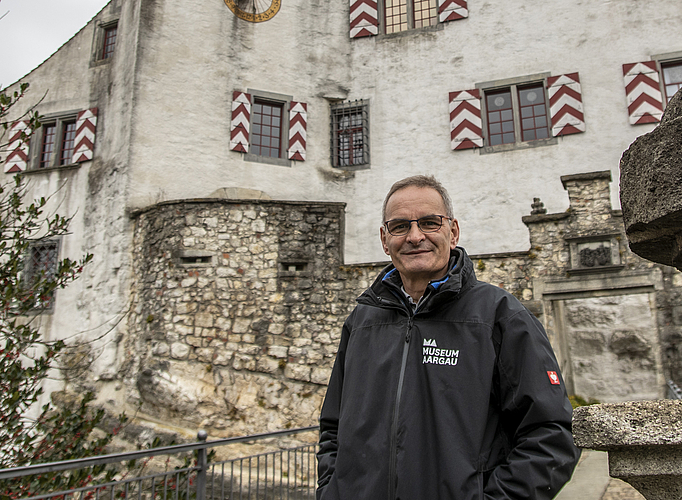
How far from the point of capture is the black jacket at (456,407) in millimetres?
1537

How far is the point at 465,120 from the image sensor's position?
A: 11.5 meters

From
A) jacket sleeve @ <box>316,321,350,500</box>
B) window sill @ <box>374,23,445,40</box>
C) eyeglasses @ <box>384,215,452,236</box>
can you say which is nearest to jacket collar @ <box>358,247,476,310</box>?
eyeglasses @ <box>384,215,452,236</box>

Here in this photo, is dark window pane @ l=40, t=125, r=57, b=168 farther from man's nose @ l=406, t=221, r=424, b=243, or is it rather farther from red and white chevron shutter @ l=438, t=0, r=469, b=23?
man's nose @ l=406, t=221, r=424, b=243

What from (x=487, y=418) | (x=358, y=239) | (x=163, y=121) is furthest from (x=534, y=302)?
(x=163, y=121)

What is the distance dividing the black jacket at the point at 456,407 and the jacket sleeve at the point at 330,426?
0.33ft

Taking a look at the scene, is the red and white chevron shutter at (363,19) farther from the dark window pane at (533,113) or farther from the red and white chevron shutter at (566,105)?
the red and white chevron shutter at (566,105)

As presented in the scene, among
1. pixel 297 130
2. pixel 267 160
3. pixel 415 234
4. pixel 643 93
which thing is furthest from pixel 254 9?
pixel 415 234

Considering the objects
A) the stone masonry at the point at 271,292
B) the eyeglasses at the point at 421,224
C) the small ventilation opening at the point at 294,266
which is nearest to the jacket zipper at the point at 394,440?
the eyeglasses at the point at 421,224

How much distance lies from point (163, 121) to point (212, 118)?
41.4 inches

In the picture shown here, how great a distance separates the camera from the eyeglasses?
198 cm

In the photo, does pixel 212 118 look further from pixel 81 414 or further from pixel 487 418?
pixel 487 418

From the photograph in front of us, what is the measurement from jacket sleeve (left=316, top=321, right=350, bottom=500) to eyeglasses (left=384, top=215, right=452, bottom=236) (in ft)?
1.60

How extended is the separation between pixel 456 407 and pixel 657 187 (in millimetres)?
838

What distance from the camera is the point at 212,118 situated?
11867mm
